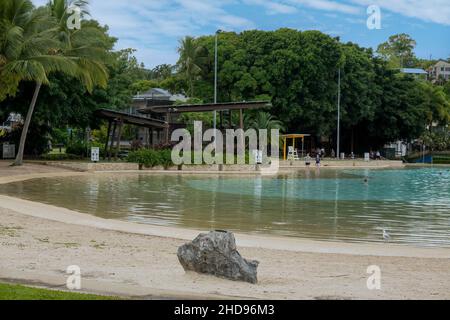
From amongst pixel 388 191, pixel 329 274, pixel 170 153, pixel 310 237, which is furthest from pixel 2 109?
pixel 329 274

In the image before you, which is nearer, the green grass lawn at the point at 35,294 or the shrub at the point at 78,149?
the green grass lawn at the point at 35,294

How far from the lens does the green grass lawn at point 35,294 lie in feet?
22.6

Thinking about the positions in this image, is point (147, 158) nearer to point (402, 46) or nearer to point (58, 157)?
point (58, 157)

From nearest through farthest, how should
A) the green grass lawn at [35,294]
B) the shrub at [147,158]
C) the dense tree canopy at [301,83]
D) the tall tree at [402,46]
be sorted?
the green grass lawn at [35,294] < the shrub at [147,158] < the dense tree canopy at [301,83] < the tall tree at [402,46]

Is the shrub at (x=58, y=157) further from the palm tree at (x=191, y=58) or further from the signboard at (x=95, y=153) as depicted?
the palm tree at (x=191, y=58)

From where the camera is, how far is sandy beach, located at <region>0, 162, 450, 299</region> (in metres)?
8.70

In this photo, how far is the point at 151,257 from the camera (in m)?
11.8

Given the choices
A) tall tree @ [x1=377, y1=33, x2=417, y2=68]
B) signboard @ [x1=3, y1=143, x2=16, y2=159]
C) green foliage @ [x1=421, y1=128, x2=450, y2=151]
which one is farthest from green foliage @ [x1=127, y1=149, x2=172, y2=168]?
tall tree @ [x1=377, y1=33, x2=417, y2=68]

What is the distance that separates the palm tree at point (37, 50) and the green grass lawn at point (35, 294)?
2595 cm

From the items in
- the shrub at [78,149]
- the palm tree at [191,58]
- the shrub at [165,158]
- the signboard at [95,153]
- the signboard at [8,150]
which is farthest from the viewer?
the palm tree at [191,58]

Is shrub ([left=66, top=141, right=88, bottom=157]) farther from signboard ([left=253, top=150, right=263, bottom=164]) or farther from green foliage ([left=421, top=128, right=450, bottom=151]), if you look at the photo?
green foliage ([left=421, top=128, right=450, bottom=151])

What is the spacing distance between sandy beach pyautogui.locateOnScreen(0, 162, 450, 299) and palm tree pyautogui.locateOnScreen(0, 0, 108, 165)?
16.4 metres

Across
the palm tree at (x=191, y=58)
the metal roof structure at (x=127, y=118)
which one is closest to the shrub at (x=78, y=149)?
the metal roof structure at (x=127, y=118)

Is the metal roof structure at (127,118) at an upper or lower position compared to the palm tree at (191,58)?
lower
